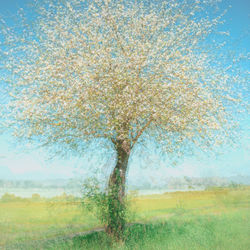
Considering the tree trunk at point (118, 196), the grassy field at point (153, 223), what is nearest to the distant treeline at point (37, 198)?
the grassy field at point (153, 223)

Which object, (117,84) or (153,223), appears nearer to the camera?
(117,84)

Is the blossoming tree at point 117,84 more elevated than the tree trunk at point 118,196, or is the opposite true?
the blossoming tree at point 117,84

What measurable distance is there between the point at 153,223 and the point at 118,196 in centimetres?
542

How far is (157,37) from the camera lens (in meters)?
13.0

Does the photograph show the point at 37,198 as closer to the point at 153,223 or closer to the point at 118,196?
the point at 118,196

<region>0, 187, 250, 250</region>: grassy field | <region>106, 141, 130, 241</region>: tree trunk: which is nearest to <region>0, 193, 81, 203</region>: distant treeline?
<region>0, 187, 250, 250</region>: grassy field

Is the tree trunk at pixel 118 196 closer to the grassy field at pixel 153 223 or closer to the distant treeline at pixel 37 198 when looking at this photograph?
the grassy field at pixel 153 223

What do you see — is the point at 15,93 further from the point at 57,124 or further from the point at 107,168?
the point at 107,168

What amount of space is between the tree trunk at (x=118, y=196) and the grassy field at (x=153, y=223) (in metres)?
0.45

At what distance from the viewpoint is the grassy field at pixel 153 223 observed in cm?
1160

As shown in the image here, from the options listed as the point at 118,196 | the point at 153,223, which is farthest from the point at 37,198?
the point at 153,223

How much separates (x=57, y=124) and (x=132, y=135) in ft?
10.6

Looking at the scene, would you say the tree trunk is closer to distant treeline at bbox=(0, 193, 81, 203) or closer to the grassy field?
the grassy field

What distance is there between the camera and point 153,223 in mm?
16188
